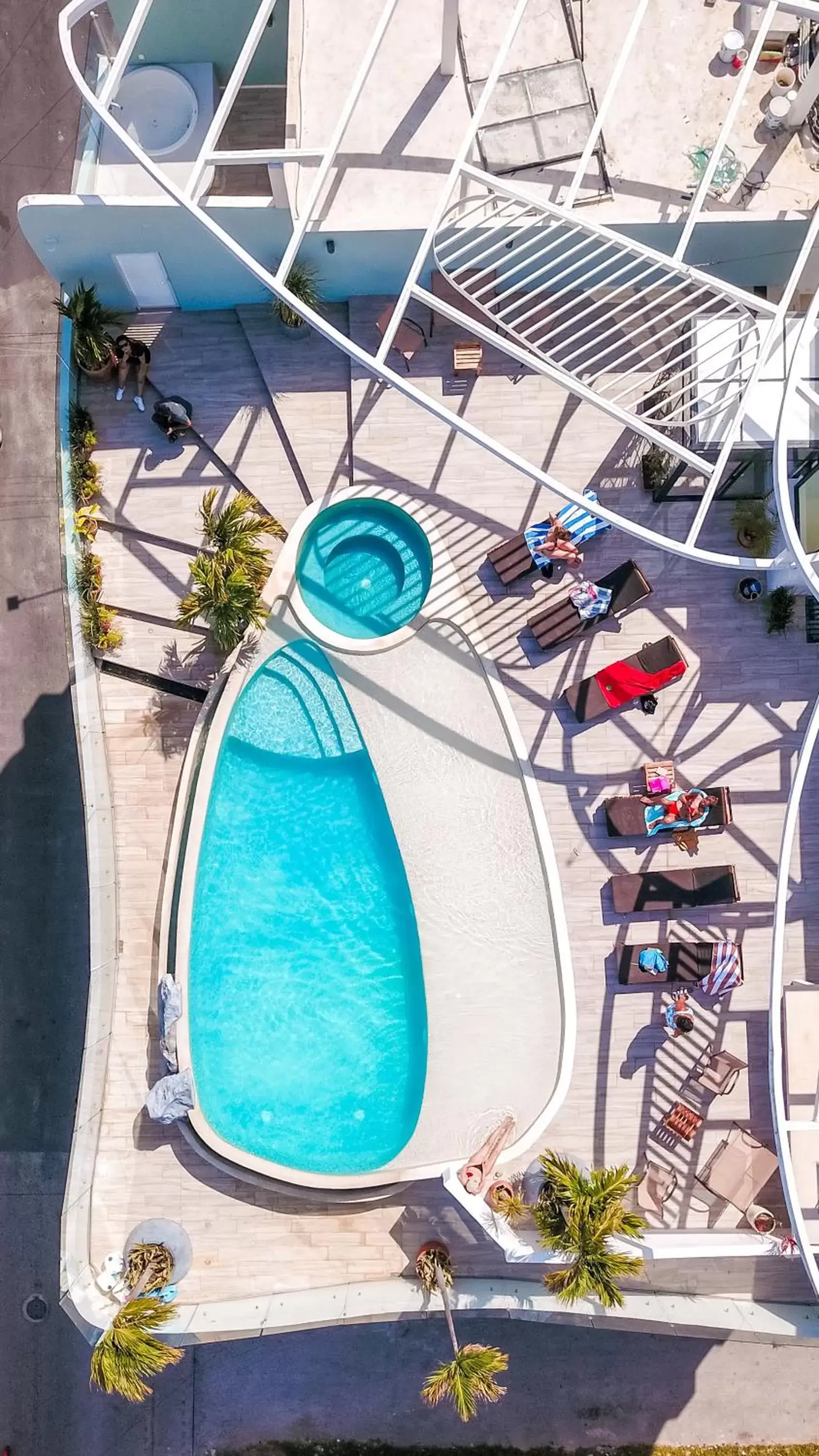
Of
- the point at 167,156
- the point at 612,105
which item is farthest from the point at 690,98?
the point at 167,156

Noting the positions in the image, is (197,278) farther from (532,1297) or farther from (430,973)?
(532,1297)

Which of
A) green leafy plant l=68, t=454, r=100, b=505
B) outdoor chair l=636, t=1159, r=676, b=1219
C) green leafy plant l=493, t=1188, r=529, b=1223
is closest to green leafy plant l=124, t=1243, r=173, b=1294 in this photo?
green leafy plant l=493, t=1188, r=529, b=1223

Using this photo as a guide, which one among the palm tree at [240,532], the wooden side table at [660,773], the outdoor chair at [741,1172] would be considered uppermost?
the palm tree at [240,532]

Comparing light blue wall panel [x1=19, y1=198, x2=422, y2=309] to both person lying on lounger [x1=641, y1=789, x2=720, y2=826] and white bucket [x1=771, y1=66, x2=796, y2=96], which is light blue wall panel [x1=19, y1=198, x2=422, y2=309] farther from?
person lying on lounger [x1=641, y1=789, x2=720, y2=826]

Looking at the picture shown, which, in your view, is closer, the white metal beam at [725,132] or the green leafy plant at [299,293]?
the white metal beam at [725,132]

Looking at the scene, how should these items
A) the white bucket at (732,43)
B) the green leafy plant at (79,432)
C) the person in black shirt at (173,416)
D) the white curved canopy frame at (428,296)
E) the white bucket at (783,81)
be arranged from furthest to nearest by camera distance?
the green leafy plant at (79,432)
the person in black shirt at (173,416)
the white bucket at (783,81)
the white bucket at (732,43)
the white curved canopy frame at (428,296)

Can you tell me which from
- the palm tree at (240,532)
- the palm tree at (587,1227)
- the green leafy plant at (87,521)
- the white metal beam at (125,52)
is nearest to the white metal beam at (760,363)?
the palm tree at (240,532)

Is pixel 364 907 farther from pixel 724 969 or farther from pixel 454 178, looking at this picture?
pixel 454 178

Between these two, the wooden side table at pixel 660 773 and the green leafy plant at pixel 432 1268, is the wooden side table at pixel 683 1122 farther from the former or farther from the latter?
the wooden side table at pixel 660 773
